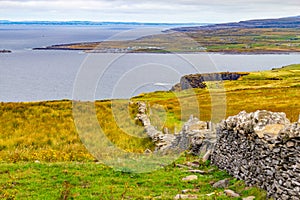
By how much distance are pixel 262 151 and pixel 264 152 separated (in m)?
0.13

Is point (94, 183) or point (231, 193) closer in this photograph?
point (231, 193)

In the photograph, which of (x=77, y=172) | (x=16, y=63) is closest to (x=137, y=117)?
(x=77, y=172)

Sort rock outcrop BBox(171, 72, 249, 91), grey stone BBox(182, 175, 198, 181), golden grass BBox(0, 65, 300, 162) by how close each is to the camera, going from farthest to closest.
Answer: rock outcrop BBox(171, 72, 249, 91), golden grass BBox(0, 65, 300, 162), grey stone BBox(182, 175, 198, 181)

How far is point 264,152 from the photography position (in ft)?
38.3

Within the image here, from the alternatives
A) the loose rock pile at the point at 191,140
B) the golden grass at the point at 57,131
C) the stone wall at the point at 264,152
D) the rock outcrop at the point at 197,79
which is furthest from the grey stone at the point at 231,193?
the rock outcrop at the point at 197,79

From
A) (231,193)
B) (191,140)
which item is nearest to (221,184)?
(231,193)

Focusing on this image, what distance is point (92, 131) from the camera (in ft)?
87.4

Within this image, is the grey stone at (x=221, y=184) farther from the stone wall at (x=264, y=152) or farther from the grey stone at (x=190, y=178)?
the grey stone at (x=190, y=178)

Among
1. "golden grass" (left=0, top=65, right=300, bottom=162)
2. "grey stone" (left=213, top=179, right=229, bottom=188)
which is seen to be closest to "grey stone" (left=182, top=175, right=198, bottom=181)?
"grey stone" (left=213, top=179, right=229, bottom=188)

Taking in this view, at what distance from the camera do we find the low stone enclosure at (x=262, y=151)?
10.2m

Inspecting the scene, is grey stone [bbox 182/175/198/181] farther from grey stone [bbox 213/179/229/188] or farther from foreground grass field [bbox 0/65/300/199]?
grey stone [bbox 213/179/229/188]

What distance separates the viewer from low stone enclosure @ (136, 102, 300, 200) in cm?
1018

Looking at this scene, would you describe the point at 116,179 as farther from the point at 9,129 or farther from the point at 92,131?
the point at 9,129

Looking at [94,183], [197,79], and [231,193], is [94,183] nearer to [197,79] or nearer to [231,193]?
[231,193]
